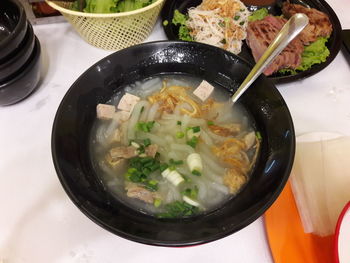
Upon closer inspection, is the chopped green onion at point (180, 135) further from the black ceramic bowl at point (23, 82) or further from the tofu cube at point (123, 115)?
the black ceramic bowl at point (23, 82)

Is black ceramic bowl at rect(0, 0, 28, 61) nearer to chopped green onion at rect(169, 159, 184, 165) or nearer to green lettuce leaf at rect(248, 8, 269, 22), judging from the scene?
chopped green onion at rect(169, 159, 184, 165)

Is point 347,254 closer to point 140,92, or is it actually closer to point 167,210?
point 167,210

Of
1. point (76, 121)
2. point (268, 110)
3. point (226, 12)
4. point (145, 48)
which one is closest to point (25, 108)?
point (76, 121)

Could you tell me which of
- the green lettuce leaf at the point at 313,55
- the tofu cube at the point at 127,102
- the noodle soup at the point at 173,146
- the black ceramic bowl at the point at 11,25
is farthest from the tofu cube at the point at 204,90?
the black ceramic bowl at the point at 11,25

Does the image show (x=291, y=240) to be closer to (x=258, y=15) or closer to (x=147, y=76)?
(x=147, y=76)

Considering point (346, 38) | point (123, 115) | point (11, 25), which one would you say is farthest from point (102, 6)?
point (346, 38)

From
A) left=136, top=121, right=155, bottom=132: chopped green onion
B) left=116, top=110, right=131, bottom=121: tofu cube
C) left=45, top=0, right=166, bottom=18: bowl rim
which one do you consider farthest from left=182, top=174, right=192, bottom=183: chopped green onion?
left=45, top=0, right=166, bottom=18: bowl rim
